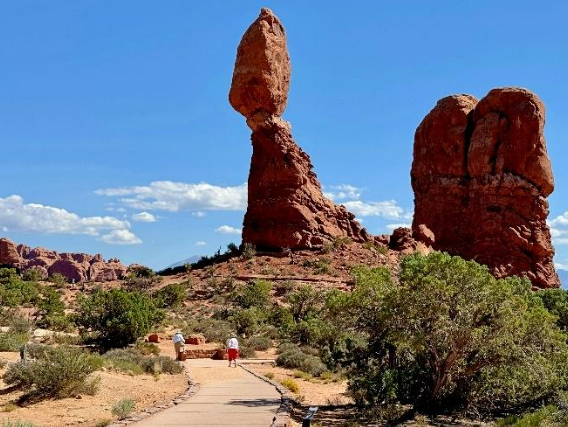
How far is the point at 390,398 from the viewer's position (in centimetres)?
1305

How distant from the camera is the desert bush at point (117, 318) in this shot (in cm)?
2367

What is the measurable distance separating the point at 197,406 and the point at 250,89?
38.2 m

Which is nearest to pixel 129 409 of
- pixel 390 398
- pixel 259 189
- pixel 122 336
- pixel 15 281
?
pixel 390 398

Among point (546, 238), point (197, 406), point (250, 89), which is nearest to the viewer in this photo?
point (197, 406)

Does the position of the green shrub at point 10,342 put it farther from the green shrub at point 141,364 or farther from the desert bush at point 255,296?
the desert bush at point 255,296

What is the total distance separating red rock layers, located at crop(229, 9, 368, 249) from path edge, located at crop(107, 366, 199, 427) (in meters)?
31.7

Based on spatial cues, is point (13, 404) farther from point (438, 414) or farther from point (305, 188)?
point (305, 188)

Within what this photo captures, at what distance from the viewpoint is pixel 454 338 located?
1191 centimetres

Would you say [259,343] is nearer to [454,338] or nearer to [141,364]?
[141,364]

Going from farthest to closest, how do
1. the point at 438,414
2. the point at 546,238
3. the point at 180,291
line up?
the point at 546,238 → the point at 180,291 → the point at 438,414

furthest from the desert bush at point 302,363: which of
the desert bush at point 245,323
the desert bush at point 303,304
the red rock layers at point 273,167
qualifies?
the red rock layers at point 273,167

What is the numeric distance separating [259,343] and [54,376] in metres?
14.5

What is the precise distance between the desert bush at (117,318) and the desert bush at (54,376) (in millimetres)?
9875

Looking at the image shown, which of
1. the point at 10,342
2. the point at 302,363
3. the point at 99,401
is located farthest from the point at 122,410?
the point at 302,363
